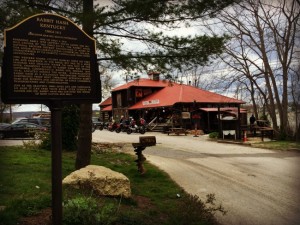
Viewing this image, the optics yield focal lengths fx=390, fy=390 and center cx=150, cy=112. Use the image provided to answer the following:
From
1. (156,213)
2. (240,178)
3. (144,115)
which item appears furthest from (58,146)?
(144,115)

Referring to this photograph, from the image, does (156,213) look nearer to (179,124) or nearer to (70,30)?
(70,30)

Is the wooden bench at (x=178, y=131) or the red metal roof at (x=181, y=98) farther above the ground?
the red metal roof at (x=181, y=98)

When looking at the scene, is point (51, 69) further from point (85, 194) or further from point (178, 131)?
point (178, 131)

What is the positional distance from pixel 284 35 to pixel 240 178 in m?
10.2

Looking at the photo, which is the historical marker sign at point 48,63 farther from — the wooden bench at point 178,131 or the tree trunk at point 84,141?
the wooden bench at point 178,131

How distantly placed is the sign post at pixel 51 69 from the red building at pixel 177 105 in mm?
23265

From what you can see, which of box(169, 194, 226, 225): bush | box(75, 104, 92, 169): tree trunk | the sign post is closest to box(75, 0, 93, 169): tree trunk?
box(75, 104, 92, 169): tree trunk

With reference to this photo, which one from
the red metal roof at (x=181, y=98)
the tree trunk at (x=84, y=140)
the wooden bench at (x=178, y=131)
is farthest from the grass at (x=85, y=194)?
the red metal roof at (x=181, y=98)

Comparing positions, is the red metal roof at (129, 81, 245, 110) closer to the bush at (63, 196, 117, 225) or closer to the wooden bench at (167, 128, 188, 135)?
the wooden bench at (167, 128, 188, 135)

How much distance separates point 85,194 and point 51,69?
251 cm

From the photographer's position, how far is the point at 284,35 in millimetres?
18562

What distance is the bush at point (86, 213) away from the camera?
5422 millimetres

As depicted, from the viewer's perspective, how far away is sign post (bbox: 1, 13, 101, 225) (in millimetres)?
5352

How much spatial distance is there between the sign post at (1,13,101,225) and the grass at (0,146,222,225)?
1.10 m
